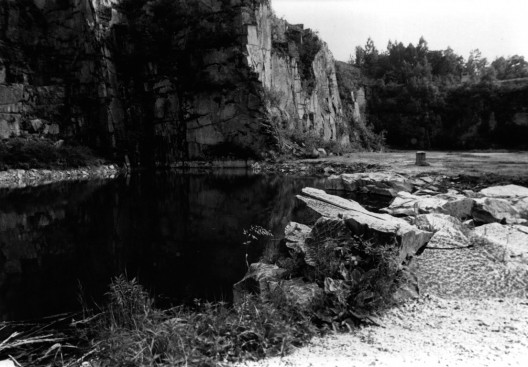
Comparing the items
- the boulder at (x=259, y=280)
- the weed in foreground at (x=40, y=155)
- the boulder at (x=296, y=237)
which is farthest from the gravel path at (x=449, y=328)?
the weed in foreground at (x=40, y=155)

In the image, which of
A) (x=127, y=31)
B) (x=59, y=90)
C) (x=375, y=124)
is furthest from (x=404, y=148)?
(x=59, y=90)

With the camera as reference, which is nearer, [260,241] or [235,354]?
[235,354]

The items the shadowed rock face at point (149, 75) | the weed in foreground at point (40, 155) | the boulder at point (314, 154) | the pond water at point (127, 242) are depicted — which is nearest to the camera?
the pond water at point (127, 242)

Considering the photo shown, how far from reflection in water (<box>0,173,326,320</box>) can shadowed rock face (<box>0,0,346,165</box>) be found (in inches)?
775

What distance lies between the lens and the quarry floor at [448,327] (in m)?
5.07

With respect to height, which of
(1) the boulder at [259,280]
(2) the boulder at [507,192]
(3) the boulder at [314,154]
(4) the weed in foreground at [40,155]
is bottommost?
(1) the boulder at [259,280]

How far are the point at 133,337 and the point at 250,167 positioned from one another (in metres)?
36.3

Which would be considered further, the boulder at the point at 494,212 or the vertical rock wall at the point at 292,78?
the vertical rock wall at the point at 292,78

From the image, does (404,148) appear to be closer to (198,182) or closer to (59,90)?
(198,182)

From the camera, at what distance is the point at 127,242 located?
1303 centimetres

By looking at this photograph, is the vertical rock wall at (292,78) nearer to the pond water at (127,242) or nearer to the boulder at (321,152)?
the boulder at (321,152)

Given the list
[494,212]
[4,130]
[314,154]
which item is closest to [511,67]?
[314,154]

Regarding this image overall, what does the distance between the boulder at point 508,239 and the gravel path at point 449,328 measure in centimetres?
52

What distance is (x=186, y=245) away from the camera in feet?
41.2
